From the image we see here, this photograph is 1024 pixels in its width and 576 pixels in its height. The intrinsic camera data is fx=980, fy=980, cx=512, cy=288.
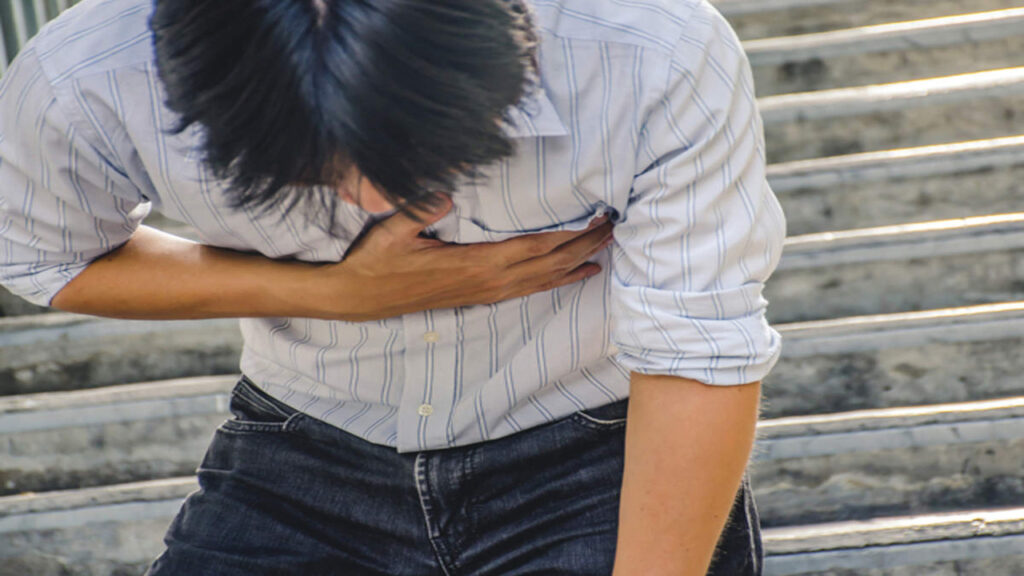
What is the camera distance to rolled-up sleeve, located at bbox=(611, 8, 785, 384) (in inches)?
33.1

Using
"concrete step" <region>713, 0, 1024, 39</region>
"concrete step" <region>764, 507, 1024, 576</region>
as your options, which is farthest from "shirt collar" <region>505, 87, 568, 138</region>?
"concrete step" <region>713, 0, 1024, 39</region>

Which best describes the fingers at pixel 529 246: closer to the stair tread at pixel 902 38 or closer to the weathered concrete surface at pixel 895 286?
the weathered concrete surface at pixel 895 286

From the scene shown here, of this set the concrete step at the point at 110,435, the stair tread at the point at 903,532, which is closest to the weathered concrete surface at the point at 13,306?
the concrete step at the point at 110,435

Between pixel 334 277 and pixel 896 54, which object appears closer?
pixel 334 277

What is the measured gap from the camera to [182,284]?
107 centimetres

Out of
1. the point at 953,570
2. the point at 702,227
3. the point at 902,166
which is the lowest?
the point at 953,570

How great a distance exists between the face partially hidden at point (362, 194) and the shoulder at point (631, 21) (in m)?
0.22

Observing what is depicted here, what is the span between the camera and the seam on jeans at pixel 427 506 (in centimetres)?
104

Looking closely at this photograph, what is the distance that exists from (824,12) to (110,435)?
6.47ft

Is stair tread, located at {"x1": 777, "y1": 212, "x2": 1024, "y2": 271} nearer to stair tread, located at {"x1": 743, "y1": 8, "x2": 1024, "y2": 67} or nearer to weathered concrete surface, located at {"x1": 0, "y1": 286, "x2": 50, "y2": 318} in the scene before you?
stair tread, located at {"x1": 743, "y1": 8, "x2": 1024, "y2": 67}

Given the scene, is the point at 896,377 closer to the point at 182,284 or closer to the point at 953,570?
the point at 953,570

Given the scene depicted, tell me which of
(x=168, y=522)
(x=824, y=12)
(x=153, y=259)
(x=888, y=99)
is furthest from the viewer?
(x=824, y=12)

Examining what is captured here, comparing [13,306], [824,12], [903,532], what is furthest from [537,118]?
[824,12]

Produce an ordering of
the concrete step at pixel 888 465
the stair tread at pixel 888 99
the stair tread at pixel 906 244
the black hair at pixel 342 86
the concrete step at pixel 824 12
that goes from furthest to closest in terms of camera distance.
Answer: the concrete step at pixel 824 12 < the stair tread at pixel 888 99 < the stair tread at pixel 906 244 < the concrete step at pixel 888 465 < the black hair at pixel 342 86
